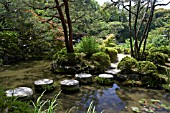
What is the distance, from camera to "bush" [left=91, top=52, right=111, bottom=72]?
28.1ft

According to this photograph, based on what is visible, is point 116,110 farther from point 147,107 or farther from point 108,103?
point 147,107

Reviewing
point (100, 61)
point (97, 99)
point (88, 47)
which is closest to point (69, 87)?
point (97, 99)

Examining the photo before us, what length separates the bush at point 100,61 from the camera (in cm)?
856

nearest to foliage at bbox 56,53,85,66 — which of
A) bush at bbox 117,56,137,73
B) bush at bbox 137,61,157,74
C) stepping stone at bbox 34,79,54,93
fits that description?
bush at bbox 117,56,137,73

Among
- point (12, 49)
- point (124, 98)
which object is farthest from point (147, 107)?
point (12, 49)

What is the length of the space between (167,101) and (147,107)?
895 mm

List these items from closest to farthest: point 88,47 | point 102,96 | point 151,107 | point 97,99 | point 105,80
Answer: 1. point 151,107
2. point 97,99
3. point 102,96
4. point 105,80
5. point 88,47

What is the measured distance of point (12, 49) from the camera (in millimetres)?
11438

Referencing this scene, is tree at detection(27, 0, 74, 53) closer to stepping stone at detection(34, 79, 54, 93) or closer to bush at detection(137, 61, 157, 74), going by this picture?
stepping stone at detection(34, 79, 54, 93)

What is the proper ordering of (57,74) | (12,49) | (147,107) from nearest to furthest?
(147,107), (57,74), (12,49)

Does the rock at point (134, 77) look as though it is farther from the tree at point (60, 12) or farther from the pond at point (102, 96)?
the tree at point (60, 12)

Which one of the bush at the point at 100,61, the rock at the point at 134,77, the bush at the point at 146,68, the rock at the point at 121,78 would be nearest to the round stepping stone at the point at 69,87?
the rock at the point at 121,78

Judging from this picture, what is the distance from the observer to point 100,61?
8711mm

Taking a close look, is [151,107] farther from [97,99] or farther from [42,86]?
[42,86]
